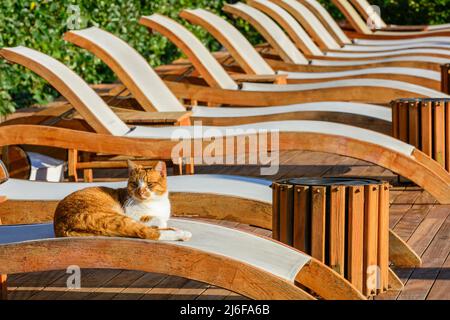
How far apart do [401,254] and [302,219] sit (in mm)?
781

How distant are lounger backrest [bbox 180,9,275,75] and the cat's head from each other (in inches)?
240

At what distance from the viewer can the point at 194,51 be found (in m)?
9.44

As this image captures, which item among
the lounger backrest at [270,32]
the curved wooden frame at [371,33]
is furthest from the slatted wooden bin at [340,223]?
the curved wooden frame at [371,33]

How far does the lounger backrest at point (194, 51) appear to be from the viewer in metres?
9.34

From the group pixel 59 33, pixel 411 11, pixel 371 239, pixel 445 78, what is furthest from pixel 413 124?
pixel 411 11

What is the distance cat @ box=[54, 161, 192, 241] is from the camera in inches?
166

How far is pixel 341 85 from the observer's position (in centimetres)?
916

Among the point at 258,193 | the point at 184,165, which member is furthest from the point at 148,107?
the point at 258,193

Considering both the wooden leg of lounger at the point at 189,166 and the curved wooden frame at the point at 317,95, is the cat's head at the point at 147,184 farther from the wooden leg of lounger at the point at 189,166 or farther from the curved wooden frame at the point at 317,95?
the curved wooden frame at the point at 317,95

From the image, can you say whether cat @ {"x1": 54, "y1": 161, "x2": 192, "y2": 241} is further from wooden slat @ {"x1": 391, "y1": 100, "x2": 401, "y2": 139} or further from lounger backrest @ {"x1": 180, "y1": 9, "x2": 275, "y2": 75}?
lounger backrest @ {"x1": 180, "y1": 9, "x2": 275, "y2": 75}

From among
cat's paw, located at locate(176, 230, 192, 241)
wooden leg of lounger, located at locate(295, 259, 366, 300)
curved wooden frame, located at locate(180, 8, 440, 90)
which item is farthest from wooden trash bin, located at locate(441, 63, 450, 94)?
cat's paw, located at locate(176, 230, 192, 241)
